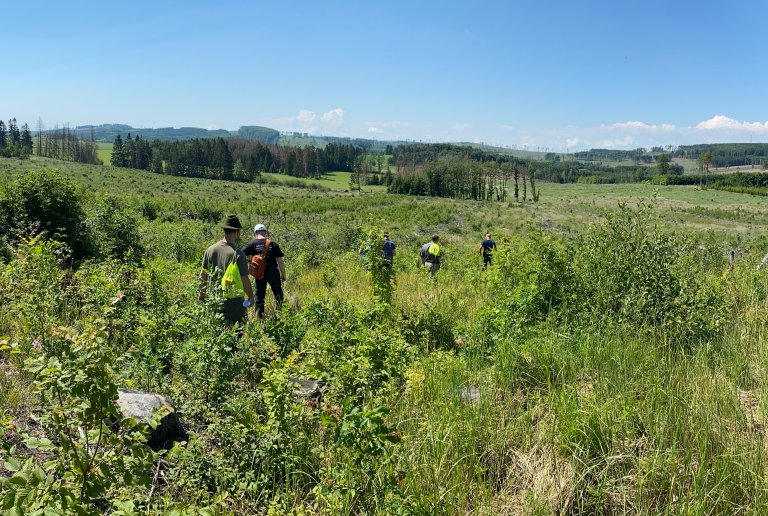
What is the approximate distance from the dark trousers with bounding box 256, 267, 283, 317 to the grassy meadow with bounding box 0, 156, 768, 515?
121cm

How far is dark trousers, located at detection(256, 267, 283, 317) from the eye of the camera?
752 centimetres

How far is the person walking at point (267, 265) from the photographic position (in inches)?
295

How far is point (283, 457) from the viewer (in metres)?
3.21

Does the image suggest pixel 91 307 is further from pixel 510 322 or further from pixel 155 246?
pixel 155 246

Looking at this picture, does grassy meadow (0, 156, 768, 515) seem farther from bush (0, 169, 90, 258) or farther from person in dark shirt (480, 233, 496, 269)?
person in dark shirt (480, 233, 496, 269)

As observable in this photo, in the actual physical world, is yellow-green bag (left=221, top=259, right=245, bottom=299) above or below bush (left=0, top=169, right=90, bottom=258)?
below

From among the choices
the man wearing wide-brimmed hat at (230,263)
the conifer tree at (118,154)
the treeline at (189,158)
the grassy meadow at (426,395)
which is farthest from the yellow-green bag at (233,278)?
the conifer tree at (118,154)

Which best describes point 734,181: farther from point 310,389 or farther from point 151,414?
point 151,414

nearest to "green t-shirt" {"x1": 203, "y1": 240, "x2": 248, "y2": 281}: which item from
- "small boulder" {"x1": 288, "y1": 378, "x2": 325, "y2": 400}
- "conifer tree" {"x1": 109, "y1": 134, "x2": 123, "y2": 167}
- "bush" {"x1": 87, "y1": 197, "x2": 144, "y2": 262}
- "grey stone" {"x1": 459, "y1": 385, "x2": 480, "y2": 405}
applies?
"small boulder" {"x1": 288, "y1": 378, "x2": 325, "y2": 400}

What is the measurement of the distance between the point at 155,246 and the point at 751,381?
15735 millimetres

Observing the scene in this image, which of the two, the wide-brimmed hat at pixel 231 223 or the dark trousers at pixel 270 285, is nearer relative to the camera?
the wide-brimmed hat at pixel 231 223

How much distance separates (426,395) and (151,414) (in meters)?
2.20

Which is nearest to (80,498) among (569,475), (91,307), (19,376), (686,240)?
(569,475)

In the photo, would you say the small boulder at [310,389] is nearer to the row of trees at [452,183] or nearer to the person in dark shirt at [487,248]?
the person in dark shirt at [487,248]
